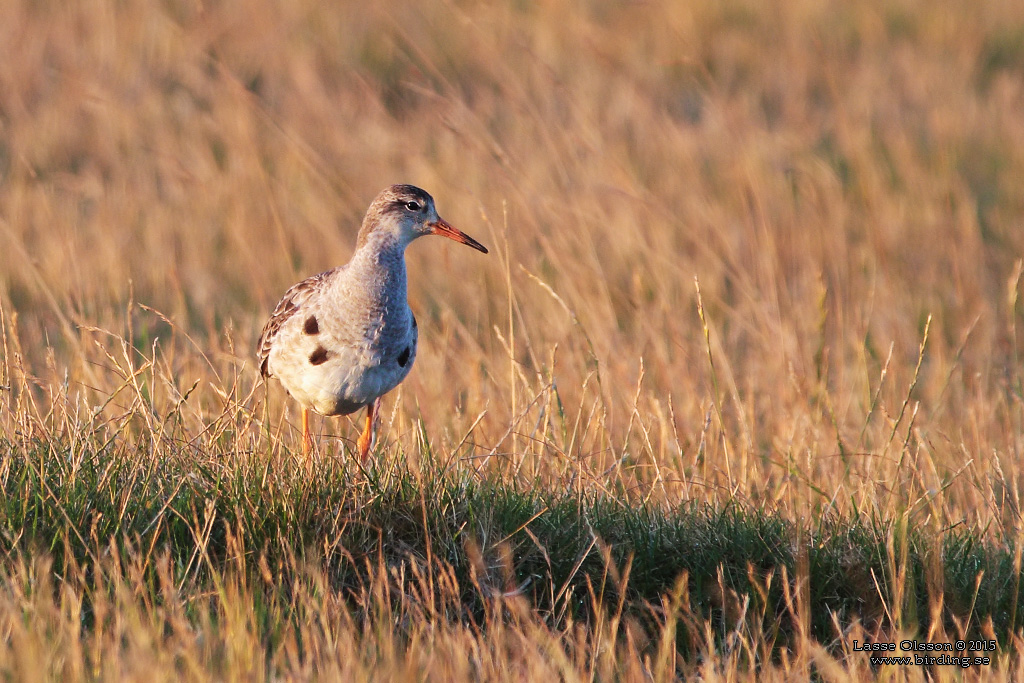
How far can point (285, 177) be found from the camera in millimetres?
10672

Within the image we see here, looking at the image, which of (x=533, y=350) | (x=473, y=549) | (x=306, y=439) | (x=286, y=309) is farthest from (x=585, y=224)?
(x=473, y=549)

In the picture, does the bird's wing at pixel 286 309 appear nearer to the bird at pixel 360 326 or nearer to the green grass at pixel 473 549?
the bird at pixel 360 326

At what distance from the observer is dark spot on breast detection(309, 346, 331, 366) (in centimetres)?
520

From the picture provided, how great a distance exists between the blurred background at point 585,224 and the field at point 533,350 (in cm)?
5

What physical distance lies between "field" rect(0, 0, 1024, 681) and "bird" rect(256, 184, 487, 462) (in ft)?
0.77

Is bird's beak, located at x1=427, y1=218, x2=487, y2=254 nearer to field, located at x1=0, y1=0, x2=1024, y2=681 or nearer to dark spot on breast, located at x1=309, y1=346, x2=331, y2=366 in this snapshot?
field, located at x1=0, y1=0, x2=1024, y2=681

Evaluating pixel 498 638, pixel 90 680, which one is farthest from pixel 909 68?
pixel 90 680

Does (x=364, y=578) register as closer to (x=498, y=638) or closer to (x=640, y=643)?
(x=498, y=638)

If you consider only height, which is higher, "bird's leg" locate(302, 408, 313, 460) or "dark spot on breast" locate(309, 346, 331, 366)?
"dark spot on breast" locate(309, 346, 331, 366)

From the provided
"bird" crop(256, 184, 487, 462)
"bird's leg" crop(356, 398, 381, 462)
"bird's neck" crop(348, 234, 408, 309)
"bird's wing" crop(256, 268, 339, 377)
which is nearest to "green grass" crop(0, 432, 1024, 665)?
"bird" crop(256, 184, 487, 462)

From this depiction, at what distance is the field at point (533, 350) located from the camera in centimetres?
418

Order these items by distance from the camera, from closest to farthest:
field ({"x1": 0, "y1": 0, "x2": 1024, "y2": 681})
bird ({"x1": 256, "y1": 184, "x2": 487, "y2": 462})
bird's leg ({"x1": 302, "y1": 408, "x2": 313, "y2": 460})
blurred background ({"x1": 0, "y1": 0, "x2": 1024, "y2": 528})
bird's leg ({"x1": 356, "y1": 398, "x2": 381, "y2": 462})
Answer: field ({"x1": 0, "y1": 0, "x2": 1024, "y2": 681}) < bird's leg ({"x1": 302, "y1": 408, "x2": 313, "y2": 460}) < bird ({"x1": 256, "y1": 184, "x2": 487, "y2": 462}) < bird's leg ({"x1": 356, "y1": 398, "x2": 381, "y2": 462}) < blurred background ({"x1": 0, "y1": 0, "x2": 1024, "y2": 528})

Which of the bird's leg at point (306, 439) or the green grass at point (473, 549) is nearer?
the green grass at point (473, 549)

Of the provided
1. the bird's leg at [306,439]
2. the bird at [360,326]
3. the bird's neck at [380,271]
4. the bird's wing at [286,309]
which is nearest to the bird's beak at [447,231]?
the bird at [360,326]
